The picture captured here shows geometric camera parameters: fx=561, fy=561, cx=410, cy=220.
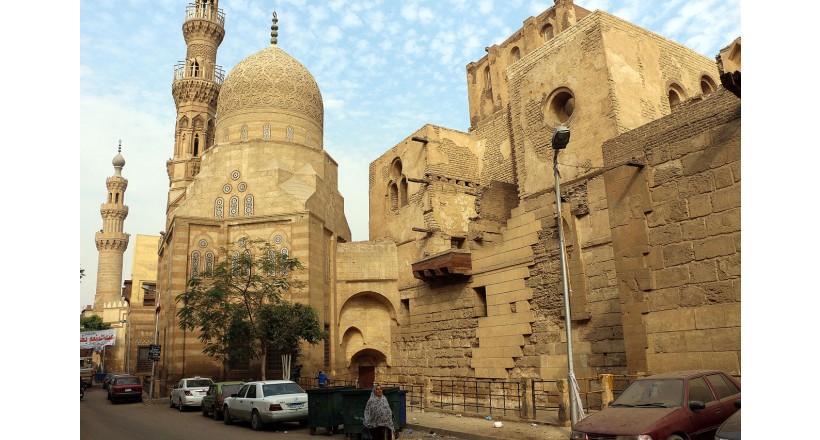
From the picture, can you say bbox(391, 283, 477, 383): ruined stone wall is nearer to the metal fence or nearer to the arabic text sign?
the metal fence

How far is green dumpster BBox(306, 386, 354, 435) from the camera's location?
12.1 metres

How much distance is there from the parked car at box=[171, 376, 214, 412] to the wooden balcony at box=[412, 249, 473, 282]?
28.1 ft

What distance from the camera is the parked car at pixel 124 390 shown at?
23328mm

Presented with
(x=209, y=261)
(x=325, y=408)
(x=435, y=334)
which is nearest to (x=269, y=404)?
(x=325, y=408)

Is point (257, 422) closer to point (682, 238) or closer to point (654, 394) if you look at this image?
point (654, 394)

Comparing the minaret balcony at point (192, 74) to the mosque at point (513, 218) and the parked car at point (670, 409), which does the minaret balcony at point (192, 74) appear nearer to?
the mosque at point (513, 218)

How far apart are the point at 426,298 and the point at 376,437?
12.8 metres

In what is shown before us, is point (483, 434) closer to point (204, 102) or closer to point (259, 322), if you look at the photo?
point (259, 322)

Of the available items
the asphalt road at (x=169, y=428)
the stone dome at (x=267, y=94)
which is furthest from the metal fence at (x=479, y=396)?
the stone dome at (x=267, y=94)

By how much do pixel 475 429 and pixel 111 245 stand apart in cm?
6400

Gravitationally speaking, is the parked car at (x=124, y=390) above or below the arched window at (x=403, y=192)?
below

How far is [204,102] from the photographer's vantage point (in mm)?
41219

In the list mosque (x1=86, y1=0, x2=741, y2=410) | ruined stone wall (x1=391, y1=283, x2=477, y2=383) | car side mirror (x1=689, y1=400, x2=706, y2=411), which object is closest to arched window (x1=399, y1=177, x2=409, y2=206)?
mosque (x1=86, y1=0, x2=741, y2=410)

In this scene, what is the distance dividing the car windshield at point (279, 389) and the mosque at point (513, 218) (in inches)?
273
